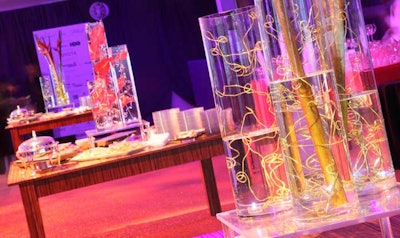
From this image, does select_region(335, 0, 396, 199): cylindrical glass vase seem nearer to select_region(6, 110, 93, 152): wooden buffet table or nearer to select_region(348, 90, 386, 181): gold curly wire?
select_region(348, 90, 386, 181): gold curly wire

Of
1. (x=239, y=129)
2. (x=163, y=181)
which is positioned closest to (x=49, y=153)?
(x=239, y=129)

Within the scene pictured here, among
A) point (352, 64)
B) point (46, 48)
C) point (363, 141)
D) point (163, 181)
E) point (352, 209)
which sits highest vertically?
point (46, 48)

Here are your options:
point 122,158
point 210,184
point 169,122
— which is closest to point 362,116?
point 122,158

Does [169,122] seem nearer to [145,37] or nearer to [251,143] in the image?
[251,143]

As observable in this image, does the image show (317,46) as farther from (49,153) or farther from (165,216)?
(165,216)

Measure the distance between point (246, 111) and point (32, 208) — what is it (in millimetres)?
1713

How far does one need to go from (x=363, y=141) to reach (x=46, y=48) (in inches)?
224

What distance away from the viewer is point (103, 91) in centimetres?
319

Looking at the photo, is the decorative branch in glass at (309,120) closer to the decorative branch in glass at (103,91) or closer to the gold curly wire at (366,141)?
the gold curly wire at (366,141)

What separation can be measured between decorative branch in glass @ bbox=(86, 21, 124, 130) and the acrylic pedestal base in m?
1.82

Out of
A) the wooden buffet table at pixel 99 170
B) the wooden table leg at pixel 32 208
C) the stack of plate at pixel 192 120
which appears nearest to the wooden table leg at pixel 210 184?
the stack of plate at pixel 192 120

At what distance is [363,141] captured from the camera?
4.45ft

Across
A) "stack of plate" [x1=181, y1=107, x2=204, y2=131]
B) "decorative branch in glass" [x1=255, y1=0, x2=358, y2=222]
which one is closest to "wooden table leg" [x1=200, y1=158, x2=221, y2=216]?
"stack of plate" [x1=181, y1=107, x2=204, y2=131]

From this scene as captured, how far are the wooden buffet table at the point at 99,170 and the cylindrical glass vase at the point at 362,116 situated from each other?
1534 mm
